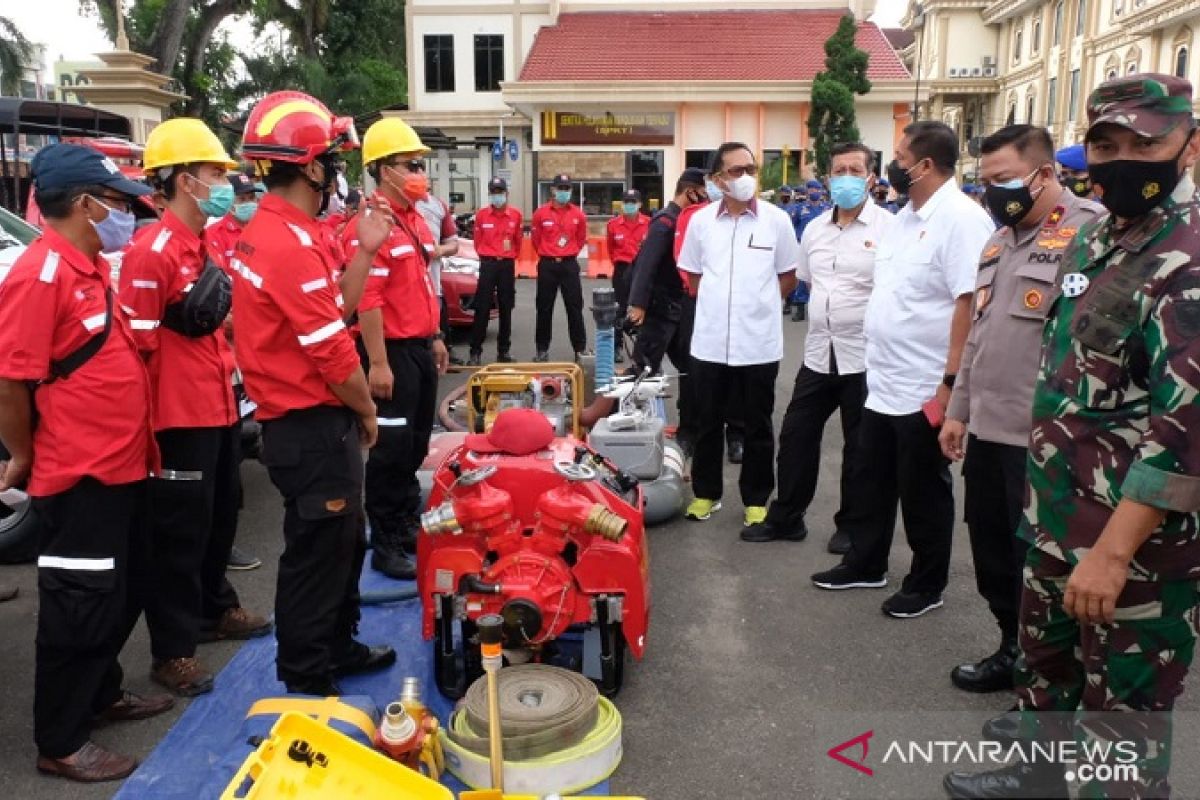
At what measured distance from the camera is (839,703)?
368 centimetres

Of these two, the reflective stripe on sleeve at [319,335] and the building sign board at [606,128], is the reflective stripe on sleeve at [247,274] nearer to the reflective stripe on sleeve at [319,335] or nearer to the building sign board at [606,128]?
the reflective stripe on sleeve at [319,335]

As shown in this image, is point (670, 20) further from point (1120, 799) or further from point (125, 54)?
point (1120, 799)

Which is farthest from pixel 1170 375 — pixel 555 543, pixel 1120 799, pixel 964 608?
pixel 964 608

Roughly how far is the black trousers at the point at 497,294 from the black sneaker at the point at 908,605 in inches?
274

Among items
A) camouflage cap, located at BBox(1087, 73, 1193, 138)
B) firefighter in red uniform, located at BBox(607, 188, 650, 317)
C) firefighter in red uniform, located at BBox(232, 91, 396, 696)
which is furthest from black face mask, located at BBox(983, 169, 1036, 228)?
firefighter in red uniform, located at BBox(607, 188, 650, 317)

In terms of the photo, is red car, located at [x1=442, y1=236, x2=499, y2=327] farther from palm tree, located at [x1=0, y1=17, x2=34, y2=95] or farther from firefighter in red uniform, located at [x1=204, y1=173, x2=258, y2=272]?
palm tree, located at [x1=0, y1=17, x2=34, y2=95]

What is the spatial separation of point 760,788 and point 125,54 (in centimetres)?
1325

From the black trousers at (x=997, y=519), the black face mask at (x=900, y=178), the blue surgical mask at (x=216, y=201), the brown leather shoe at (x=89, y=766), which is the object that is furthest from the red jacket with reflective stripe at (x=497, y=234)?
the brown leather shoe at (x=89, y=766)

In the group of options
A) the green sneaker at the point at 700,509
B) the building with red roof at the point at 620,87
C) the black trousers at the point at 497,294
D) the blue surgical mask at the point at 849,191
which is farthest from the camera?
the building with red roof at the point at 620,87

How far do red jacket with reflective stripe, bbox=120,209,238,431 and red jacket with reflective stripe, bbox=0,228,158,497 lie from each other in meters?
0.24

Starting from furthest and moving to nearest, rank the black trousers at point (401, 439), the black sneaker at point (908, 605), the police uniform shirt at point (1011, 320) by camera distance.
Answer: the black trousers at point (401, 439) < the black sneaker at point (908, 605) < the police uniform shirt at point (1011, 320)

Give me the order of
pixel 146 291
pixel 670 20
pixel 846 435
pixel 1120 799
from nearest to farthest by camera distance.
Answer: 1. pixel 1120 799
2. pixel 146 291
3. pixel 846 435
4. pixel 670 20

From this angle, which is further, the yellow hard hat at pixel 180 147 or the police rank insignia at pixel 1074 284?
the yellow hard hat at pixel 180 147

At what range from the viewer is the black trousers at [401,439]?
186 inches
